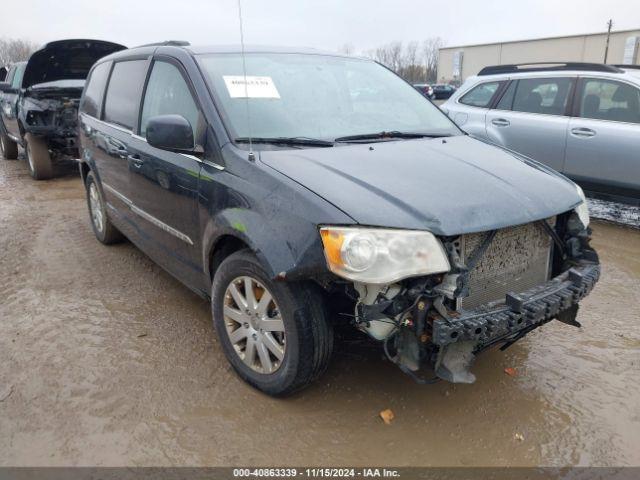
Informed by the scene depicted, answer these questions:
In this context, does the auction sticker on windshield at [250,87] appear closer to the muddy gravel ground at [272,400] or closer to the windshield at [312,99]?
the windshield at [312,99]

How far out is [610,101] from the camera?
5.38 meters

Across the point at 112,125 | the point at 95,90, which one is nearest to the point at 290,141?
the point at 112,125

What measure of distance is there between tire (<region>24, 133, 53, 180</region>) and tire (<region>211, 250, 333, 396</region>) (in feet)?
21.5

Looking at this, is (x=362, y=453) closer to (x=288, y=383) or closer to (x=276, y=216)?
(x=288, y=383)

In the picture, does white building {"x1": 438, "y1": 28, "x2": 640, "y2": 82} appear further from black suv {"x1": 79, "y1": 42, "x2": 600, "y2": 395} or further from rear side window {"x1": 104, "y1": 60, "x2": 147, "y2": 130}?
black suv {"x1": 79, "y1": 42, "x2": 600, "y2": 395}

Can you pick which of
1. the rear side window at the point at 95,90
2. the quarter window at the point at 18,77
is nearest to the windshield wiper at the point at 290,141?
the rear side window at the point at 95,90

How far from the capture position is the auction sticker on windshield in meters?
2.90

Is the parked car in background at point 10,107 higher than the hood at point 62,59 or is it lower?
lower

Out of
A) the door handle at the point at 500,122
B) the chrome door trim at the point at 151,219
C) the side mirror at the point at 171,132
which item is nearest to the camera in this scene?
the side mirror at the point at 171,132

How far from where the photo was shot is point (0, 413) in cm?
256

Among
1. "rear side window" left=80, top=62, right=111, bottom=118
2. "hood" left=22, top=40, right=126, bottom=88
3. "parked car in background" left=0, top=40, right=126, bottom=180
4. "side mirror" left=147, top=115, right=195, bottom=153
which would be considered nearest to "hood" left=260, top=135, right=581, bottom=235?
"side mirror" left=147, top=115, right=195, bottom=153

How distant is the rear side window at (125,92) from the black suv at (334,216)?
0.27 feet

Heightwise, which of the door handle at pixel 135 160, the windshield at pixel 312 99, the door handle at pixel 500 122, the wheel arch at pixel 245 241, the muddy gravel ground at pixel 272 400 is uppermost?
the windshield at pixel 312 99

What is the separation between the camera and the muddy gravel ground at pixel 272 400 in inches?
91.7
